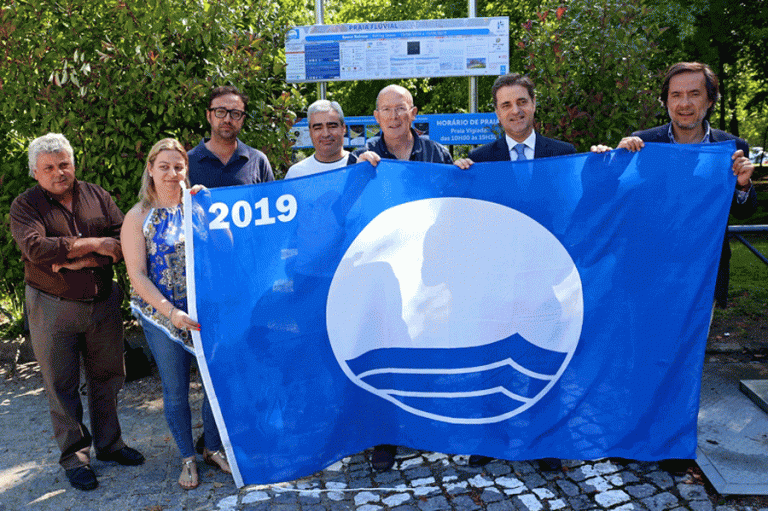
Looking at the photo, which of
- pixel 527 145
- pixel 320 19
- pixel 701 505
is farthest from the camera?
pixel 320 19

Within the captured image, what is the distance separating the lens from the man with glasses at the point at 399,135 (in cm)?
399

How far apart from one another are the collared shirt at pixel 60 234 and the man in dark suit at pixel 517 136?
93.7 inches

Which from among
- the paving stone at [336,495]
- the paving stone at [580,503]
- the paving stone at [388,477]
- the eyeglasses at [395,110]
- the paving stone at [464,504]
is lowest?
the paving stone at [388,477]

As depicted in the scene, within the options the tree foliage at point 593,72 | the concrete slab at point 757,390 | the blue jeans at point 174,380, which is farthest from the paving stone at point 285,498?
the tree foliage at point 593,72

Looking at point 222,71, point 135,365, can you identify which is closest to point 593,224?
point 222,71

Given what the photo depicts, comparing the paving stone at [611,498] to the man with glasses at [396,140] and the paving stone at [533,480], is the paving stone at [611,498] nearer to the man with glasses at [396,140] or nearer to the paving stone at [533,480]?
the paving stone at [533,480]

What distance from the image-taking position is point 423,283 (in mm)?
3594

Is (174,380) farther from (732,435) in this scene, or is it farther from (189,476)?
(732,435)

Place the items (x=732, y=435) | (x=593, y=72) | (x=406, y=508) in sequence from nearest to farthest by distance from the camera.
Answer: (x=406, y=508) < (x=732, y=435) < (x=593, y=72)

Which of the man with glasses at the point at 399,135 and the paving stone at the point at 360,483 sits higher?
the man with glasses at the point at 399,135

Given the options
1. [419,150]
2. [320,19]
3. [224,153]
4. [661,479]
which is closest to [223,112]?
[224,153]

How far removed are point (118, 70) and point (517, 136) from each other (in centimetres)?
358

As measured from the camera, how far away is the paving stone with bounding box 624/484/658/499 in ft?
11.6

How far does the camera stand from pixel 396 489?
3730 mm
